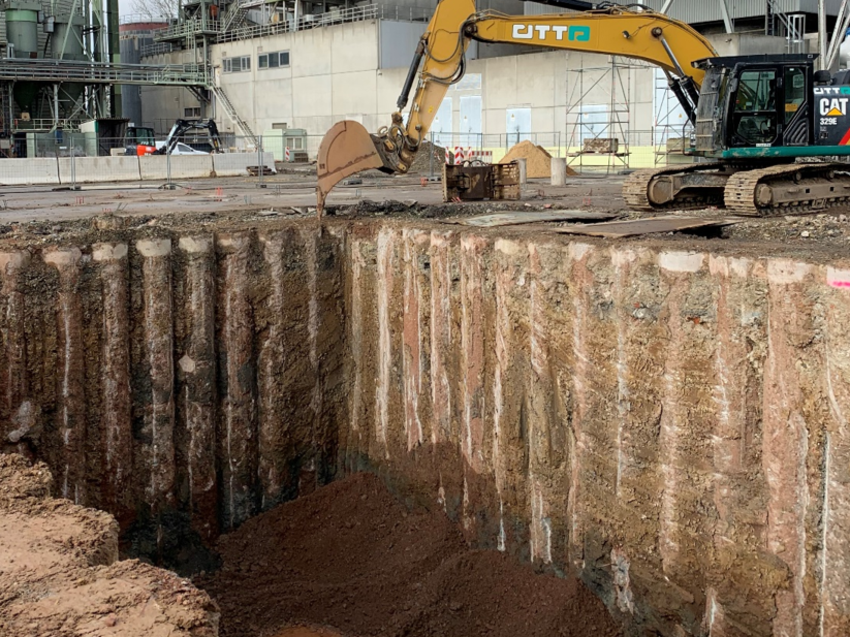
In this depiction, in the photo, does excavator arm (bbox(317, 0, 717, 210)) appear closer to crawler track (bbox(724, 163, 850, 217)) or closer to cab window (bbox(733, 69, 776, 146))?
cab window (bbox(733, 69, 776, 146))

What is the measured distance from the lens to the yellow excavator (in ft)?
46.5

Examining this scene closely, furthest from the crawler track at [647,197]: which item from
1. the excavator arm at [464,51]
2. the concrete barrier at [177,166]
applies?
the concrete barrier at [177,166]

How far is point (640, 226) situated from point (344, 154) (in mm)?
4693

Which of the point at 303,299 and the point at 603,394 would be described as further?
the point at 303,299

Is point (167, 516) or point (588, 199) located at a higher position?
point (588, 199)

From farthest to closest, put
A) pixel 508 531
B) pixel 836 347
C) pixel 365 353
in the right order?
pixel 365 353, pixel 508 531, pixel 836 347

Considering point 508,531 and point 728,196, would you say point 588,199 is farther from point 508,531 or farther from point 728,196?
point 508,531

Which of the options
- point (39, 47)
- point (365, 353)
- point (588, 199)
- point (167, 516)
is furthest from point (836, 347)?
point (39, 47)

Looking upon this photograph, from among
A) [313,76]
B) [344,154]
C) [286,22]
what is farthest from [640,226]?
[286,22]

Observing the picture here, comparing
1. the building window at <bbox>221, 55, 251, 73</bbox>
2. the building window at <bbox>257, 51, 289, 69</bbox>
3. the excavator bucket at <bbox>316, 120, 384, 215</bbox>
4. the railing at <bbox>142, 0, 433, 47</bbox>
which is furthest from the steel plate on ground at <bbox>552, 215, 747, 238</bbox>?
the building window at <bbox>221, 55, 251, 73</bbox>

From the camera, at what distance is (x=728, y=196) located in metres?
13.6

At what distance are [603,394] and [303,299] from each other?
4.68 meters

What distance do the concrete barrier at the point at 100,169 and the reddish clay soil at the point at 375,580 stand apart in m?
18.1

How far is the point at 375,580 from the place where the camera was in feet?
35.8
